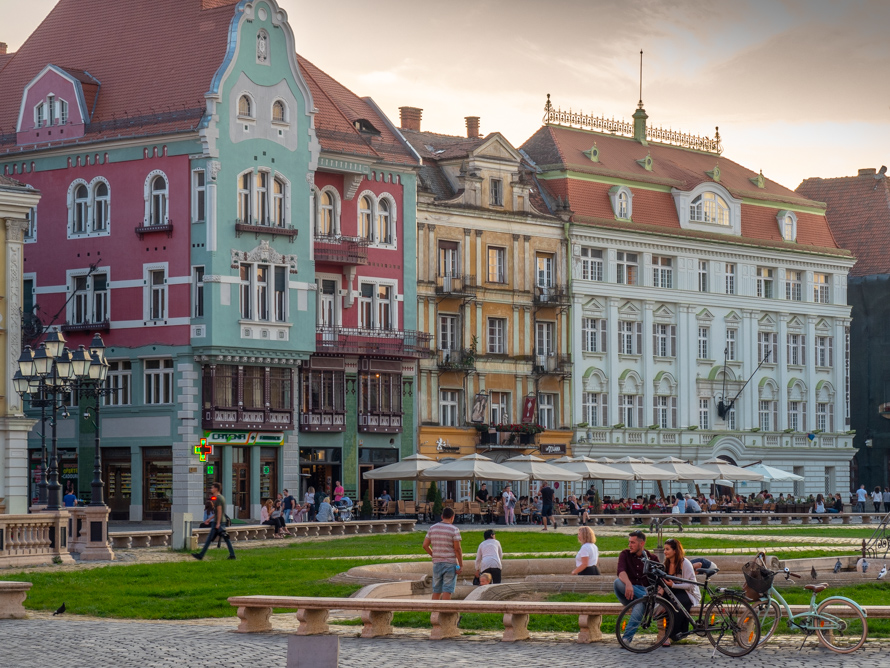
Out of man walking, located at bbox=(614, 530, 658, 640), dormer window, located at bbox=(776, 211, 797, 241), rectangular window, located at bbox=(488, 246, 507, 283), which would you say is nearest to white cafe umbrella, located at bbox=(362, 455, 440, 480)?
rectangular window, located at bbox=(488, 246, 507, 283)

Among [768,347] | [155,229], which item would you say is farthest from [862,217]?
[155,229]

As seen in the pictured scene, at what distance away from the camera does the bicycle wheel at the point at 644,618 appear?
23219 mm

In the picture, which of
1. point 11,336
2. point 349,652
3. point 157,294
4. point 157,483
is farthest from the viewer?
point 157,294

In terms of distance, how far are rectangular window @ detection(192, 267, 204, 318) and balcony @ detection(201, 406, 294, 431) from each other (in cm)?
373

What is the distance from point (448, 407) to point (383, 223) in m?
9.09

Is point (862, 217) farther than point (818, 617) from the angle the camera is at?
Yes

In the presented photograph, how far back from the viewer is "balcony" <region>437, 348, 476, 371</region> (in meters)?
77.6

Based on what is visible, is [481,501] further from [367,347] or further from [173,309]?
[173,309]

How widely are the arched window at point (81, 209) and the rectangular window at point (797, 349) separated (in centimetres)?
4089

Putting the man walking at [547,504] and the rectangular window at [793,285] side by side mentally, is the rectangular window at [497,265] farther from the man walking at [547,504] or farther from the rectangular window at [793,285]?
the rectangular window at [793,285]

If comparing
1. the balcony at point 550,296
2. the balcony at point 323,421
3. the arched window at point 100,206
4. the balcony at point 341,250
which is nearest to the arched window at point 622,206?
the balcony at point 550,296

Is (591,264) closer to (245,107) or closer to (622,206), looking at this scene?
(622,206)

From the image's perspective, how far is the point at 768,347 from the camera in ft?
303

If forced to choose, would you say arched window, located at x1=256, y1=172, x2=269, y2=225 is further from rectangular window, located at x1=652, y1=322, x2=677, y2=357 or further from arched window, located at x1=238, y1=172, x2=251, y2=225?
rectangular window, located at x1=652, y1=322, x2=677, y2=357
